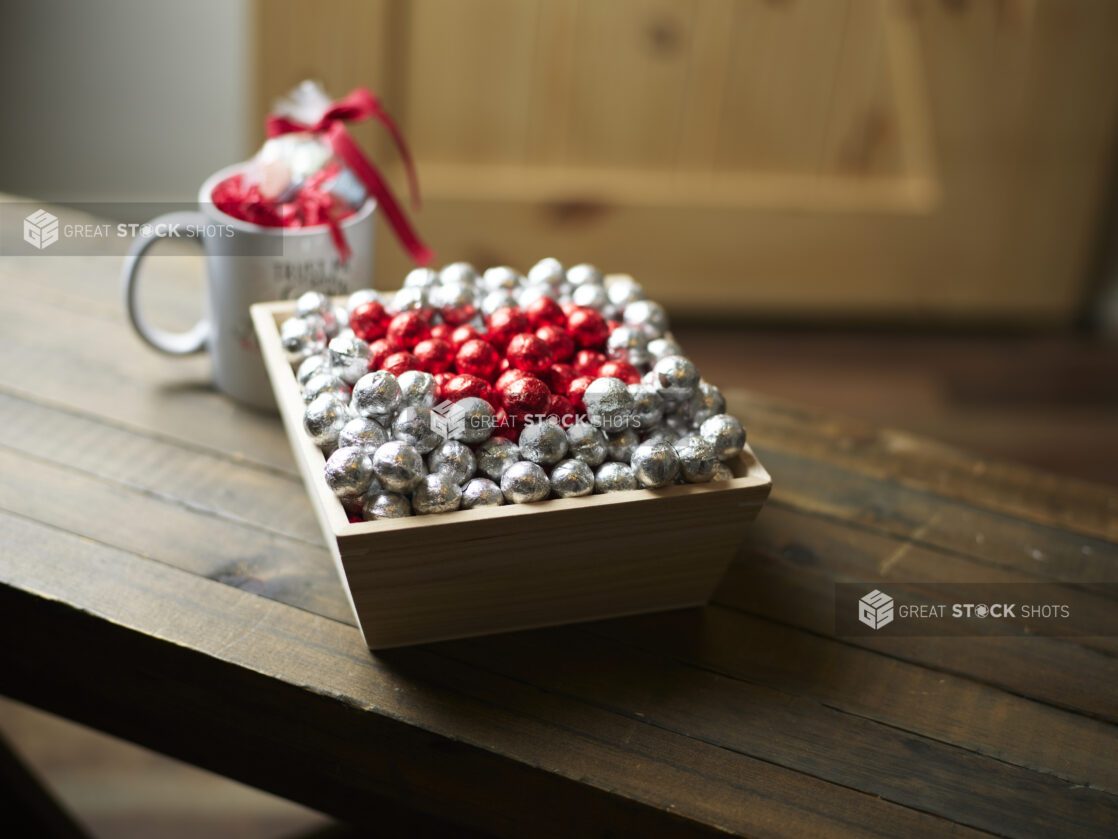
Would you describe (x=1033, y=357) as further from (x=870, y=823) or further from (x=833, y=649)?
(x=870, y=823)

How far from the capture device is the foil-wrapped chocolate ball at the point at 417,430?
2.06 ft

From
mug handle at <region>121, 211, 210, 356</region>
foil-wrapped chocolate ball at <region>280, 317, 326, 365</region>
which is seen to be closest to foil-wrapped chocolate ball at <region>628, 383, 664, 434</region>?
foil-wrapped chocolate ball at <region>280, 317, 326, 365</region>

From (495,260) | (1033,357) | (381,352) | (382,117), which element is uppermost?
(382,117)

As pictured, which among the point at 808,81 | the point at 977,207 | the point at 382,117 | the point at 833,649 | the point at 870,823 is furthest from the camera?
the point at 977,207

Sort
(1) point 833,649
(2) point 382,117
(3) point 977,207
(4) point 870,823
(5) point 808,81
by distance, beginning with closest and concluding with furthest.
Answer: (4) point 870,823, (1) point 833,649, (2) point 382,117, (5) point 808,81, (3) point 977,207

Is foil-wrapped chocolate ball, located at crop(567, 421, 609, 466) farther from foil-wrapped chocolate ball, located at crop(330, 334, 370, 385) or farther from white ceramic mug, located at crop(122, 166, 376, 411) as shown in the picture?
white ceramic mug, located at crop(122, 166, 376, 411)

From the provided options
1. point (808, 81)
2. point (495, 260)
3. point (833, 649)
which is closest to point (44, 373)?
point (833, 649)

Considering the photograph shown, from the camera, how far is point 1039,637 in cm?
72

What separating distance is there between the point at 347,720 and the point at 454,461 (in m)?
0.17

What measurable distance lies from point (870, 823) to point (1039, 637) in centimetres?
22

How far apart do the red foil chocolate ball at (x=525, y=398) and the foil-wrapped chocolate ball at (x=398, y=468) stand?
8cm

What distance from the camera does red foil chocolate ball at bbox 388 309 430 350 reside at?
714 mm

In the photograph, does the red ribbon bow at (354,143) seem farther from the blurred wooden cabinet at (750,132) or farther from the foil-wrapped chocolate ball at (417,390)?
the blurred wooden cabinet at (750,132)

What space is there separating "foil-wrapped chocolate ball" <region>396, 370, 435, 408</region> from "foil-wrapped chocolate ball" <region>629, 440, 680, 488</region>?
134 millimetres
